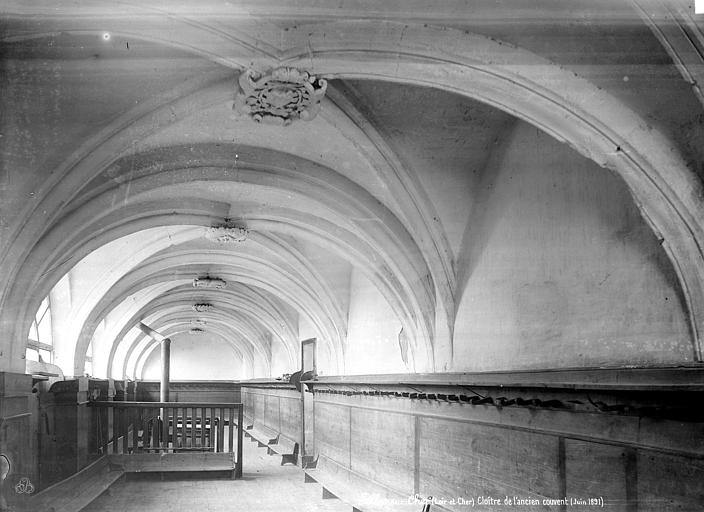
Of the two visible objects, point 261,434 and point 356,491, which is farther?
point 261,434

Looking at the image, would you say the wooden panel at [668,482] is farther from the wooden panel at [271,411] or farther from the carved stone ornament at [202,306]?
the carved stone ornament at [202,306]

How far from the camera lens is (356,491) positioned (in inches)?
385

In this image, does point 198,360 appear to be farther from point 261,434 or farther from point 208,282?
point 208,282

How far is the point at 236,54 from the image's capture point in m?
5.42

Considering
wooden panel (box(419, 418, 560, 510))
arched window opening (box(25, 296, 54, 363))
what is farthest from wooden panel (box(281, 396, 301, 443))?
wooden panel (box(419, 418, 560, 510))

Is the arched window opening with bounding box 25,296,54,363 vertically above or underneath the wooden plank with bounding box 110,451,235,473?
above

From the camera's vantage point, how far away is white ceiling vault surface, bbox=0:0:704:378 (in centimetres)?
509

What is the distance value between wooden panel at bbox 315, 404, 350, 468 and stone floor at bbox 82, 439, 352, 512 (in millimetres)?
606

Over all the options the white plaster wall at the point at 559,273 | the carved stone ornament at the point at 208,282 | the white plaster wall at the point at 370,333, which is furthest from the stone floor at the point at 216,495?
the carved stone ornament at the point at 208,282

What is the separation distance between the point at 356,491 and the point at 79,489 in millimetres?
3545

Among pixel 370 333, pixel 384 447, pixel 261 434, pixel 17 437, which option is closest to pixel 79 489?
pixel 17 437

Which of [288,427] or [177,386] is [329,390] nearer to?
[288,427]

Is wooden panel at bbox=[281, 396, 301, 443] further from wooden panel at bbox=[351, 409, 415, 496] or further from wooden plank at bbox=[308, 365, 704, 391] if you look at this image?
wooden plank at bbox=[308, 365, 704, 391]

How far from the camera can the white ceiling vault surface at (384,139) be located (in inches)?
200
